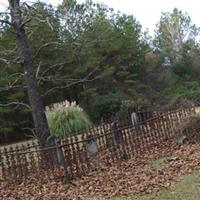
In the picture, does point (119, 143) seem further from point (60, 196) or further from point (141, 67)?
point (141, 67)

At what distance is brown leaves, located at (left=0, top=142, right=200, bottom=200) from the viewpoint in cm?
723

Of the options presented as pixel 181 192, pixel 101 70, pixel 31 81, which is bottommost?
pixel 181 192

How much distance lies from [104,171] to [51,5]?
4821 millimetres

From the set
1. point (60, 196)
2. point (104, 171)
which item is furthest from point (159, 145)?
point (60, 196)

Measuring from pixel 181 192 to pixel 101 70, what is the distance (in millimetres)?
28725

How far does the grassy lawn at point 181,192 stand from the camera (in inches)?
243

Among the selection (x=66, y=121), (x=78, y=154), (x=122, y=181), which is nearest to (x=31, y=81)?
(x=78, y=154)

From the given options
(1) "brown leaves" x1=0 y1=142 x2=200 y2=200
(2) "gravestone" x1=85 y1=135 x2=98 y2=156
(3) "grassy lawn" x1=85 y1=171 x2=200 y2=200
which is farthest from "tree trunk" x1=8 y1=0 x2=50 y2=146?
(3) "grassy lawn" x1=85 y1=171 x2=200 y2=200

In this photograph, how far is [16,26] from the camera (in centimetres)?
1159

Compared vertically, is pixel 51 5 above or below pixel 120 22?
below

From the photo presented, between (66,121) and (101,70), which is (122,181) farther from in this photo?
(101,70)

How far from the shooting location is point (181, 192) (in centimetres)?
639

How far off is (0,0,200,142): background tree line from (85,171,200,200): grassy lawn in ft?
49.5

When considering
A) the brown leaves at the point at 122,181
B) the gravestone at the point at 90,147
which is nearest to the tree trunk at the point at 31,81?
the gravestone at the point at 90,147
